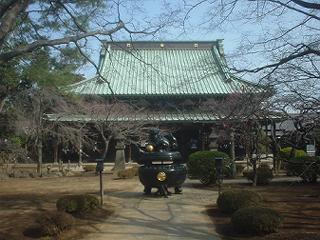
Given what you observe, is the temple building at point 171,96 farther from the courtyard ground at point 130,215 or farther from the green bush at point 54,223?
the green bush at point 54,223

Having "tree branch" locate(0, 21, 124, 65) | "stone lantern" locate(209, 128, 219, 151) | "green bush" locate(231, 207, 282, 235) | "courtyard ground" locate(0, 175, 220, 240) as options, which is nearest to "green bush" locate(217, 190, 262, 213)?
"courtyard ground" locate(0, 175, 220, 240)

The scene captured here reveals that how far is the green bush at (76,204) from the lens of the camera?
1209 cm

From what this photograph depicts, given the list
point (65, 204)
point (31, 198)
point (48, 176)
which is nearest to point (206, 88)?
point (48, 176)

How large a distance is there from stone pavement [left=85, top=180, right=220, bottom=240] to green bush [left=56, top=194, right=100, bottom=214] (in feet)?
2.35

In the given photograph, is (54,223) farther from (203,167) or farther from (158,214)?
(203,167)

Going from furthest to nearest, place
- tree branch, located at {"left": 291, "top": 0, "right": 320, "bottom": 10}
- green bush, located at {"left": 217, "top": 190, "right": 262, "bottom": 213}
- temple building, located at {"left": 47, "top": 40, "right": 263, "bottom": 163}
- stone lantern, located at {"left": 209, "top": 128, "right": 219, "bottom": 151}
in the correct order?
stone lantern, located at {"left": 209, "top": 128, "right": 219, "bottom": 151} < temple building, located at {"left": 47, "top": 40, "right": 263, "bottom": 163} < green bush, located at {"left": 217, "top": 190, "right": 262, "bottom": 213} < tree branch, located at {"left": 291, "top": 0, "right": 320, "bottom": 10}

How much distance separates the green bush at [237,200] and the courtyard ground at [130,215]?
0.56m

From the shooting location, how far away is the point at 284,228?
10242 millimetres

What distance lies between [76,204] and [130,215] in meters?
1.36

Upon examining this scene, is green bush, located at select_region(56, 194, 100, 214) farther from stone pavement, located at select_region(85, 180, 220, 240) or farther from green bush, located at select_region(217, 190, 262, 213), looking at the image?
green bush, located at select_region(217, 190, 262, 213)

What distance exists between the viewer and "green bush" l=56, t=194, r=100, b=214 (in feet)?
39.7

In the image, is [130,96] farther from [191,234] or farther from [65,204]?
[191,234]

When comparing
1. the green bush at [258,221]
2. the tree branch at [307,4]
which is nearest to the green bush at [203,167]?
the green bush at [258,221]

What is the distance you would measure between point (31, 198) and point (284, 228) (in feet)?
29.9
